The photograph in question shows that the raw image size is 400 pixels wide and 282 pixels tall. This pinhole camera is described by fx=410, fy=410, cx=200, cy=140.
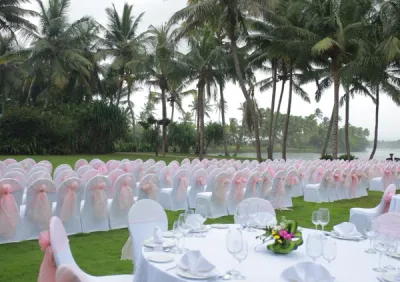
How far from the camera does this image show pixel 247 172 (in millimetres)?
8328

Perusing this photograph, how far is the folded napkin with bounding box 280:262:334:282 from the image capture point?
2285 millimetres

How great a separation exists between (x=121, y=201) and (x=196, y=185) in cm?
231

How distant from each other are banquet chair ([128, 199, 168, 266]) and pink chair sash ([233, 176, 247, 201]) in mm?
4095

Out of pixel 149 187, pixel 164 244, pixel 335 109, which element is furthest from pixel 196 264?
pixel 335 109

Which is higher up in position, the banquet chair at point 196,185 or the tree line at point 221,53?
the tree line at point 221,53

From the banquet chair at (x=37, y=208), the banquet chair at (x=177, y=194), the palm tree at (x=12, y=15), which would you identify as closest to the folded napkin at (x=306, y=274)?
the banquet chair at (x=37, y=208)

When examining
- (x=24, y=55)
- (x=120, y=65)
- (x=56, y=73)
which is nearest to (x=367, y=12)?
(x=120, y=65)

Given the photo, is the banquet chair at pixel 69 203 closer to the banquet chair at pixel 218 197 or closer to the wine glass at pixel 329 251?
the banquet chair at pixel 218 197

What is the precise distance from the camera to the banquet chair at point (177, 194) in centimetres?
851

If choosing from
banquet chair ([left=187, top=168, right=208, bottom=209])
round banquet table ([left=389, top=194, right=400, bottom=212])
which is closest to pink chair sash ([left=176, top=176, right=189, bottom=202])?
banquet chair ([left=187, top=168, right=208, bottom=209])

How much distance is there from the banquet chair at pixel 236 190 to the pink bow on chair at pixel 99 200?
263cm

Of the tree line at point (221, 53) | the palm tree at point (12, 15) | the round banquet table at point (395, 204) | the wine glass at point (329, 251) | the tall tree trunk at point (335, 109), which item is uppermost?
the palm tree at point (12, 15)

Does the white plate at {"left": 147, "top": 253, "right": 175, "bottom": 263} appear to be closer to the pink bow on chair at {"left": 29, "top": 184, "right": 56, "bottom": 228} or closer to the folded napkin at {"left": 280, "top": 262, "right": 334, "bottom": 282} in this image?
the folded napkin at {"left": 280, "top": 262, "right": 334, "bottom": 282}

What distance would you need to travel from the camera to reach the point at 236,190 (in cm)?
812
